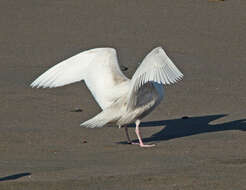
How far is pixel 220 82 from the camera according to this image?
12.5 meters

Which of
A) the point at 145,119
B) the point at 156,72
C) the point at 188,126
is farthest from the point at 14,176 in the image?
the point at 145,119

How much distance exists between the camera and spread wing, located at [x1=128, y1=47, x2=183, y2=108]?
8.74m

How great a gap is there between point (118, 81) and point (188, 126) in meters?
1.11

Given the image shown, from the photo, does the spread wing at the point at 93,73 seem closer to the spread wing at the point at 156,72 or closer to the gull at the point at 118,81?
the gull at the point at 118,81

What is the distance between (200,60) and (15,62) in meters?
2.93

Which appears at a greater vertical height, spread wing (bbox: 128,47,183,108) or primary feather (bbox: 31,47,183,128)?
spread wing (bbox: 128,47,183,108)

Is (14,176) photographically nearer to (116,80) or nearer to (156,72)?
(156,72)

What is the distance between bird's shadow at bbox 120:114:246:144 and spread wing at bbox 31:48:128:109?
0.75 metres

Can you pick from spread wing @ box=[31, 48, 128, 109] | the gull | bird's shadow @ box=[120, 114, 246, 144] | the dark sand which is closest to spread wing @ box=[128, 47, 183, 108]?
the gull

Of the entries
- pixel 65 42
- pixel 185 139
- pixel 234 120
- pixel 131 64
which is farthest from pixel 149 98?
pixel 65 42

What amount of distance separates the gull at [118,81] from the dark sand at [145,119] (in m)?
0.32

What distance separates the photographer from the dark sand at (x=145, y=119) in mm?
7555

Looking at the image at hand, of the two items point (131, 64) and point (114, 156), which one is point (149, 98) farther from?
point (131, 64)

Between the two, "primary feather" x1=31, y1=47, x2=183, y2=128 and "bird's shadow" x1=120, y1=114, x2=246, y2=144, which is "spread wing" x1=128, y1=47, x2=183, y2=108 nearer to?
"primary feather" x1=31, y1=47, x2=183, y2=128
